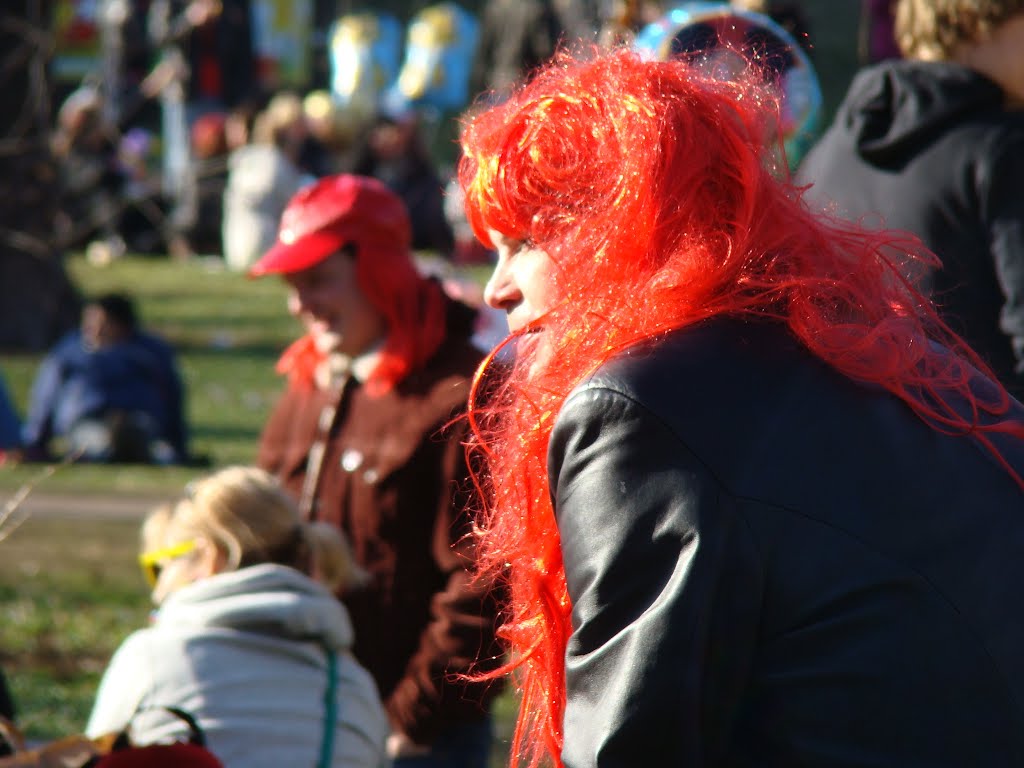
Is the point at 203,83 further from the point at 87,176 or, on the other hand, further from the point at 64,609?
the point at 64,609

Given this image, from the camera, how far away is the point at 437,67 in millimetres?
21984

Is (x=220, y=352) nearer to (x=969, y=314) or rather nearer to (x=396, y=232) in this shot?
(x=396, y=232)

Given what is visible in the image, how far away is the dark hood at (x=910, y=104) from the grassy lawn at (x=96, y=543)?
2.01 m

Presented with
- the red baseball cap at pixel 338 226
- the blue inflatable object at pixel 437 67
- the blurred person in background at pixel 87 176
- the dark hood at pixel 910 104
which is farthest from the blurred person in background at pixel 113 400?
the blue inflatable object at pixel 437 67

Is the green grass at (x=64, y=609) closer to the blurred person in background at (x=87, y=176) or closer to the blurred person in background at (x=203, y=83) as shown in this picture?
the blurred person in background at (x=87, y=176)

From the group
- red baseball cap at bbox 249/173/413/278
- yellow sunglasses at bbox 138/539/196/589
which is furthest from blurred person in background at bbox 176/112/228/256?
yellow sunglasses at bbox 138/539/196/589

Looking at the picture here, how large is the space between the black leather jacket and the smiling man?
1.77m

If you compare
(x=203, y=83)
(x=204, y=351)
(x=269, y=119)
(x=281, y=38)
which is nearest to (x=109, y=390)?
(x=204, y=351)

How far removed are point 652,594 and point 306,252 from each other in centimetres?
233

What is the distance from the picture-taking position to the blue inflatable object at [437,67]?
21906 mm

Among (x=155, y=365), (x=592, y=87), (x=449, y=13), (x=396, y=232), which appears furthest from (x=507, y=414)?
(x=449, y=13)

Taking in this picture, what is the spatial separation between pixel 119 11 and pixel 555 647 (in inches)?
638

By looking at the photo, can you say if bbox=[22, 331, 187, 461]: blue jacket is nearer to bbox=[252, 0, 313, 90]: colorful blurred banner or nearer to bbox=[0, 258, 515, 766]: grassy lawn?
bbox=[0, 258, 515, 766]: grassy lawn

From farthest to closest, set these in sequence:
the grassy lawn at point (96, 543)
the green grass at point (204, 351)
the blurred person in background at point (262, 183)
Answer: the blurred person in background at point (262, 183) → the green grass at point (204, 351) → the grassy lawn at point (96, 543)
